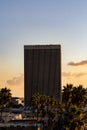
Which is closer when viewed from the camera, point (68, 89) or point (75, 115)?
point (75, 115)

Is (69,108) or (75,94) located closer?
(69,108)

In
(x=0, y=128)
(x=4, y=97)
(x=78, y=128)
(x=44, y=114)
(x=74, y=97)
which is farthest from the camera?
(x=44, y=114)

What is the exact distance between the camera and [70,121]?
96000 mm

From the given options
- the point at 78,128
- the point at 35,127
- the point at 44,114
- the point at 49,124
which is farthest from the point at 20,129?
the point at 44,114

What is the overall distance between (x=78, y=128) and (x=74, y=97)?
4336cm

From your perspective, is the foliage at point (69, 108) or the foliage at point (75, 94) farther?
the foliage at point (75, 94)

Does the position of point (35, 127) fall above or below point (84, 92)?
below

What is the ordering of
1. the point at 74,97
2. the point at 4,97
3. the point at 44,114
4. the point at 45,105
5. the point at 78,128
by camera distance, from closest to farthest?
the point at 78,128, the point at 74,97, the point at 4,97, the point at 44,114, the point at 45,105

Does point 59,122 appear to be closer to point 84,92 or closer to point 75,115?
point 84,92

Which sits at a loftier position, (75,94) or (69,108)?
(75,94)

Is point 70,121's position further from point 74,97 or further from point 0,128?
point 74,97

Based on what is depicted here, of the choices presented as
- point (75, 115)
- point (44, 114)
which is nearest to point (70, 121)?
point (75, 115)

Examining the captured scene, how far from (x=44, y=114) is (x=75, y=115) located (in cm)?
7597

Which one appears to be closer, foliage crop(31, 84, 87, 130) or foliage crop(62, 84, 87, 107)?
foliage crop(31, 84, 87, 130)
